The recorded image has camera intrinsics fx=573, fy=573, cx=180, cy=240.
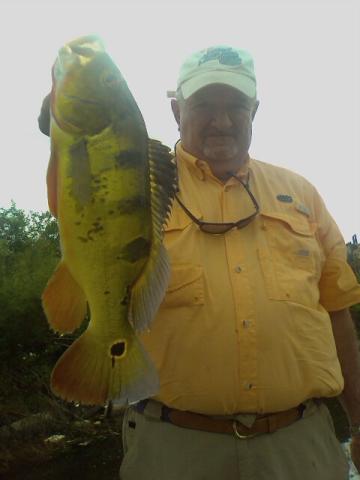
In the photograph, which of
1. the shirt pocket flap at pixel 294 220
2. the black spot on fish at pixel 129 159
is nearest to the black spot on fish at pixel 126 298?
the black spot on fish at pixel 129 159

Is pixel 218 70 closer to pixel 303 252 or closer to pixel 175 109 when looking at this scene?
pixel 175 109

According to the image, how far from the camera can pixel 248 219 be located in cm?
275

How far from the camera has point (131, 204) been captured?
6.12 feet

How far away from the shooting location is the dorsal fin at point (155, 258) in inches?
77.0

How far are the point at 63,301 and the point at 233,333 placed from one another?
864 millimetres

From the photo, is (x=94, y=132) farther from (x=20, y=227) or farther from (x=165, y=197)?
(x=20, y=227)

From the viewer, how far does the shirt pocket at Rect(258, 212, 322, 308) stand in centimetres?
264

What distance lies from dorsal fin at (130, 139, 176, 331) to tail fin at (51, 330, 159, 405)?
11 cm

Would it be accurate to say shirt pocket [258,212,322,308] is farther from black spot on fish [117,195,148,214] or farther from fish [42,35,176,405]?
black spot on fish [117,195,148,214]

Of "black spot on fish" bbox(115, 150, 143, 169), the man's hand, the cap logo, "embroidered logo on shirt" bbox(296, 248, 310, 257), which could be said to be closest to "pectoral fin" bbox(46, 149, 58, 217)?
"black spot on fish" bbox(115, 150, 143, 169)

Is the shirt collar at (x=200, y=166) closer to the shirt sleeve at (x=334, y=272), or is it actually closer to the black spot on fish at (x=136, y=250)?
the shirt sleeve at (x=334, y=272)

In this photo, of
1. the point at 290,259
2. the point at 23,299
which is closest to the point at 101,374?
the point at 290,259

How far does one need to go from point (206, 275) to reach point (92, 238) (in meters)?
0.85

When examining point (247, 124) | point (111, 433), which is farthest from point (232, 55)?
point (111, 433)
